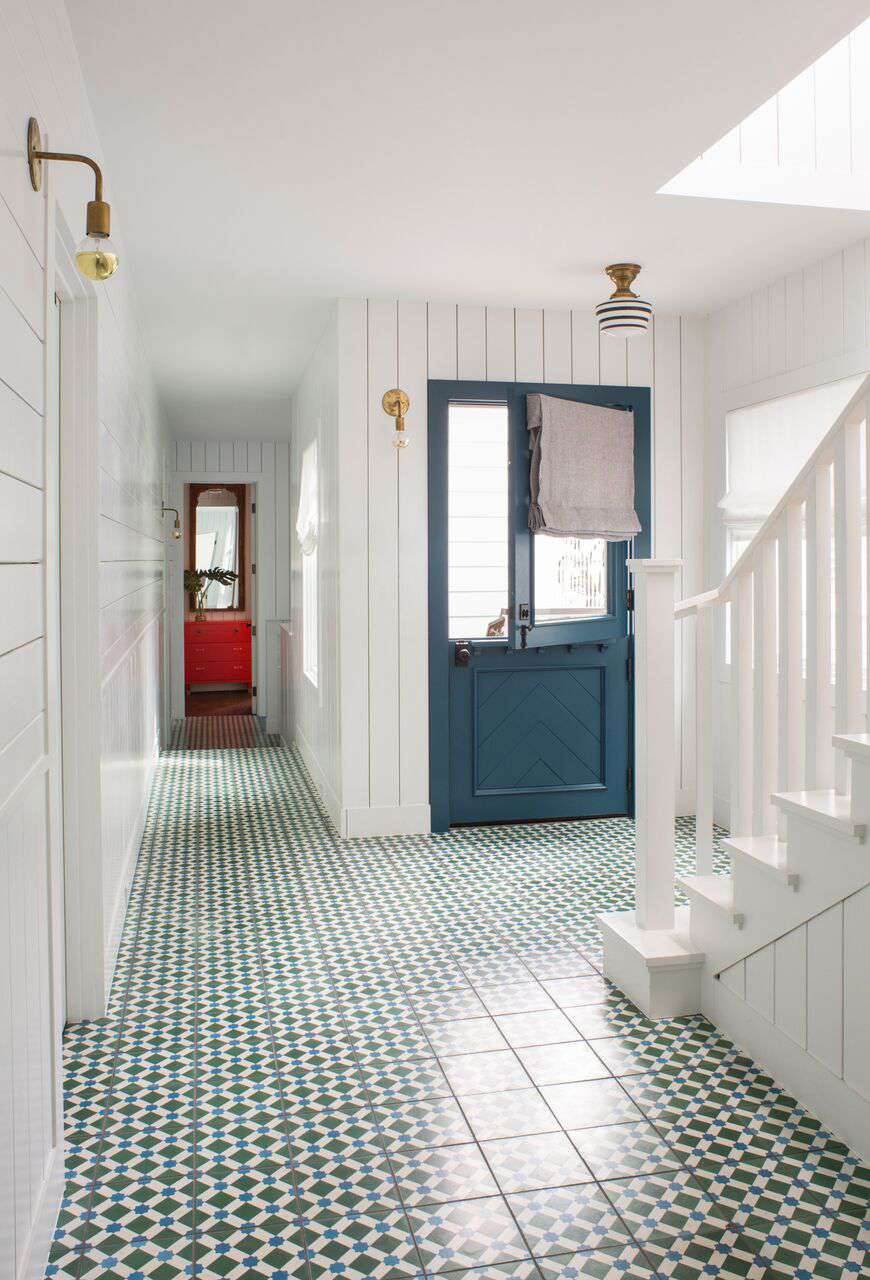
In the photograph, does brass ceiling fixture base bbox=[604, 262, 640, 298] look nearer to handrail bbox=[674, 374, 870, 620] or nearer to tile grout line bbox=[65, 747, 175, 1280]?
handrail bbox=[674, 374, 870, 620]

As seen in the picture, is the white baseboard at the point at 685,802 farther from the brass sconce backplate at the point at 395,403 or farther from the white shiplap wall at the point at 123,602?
the white shiplap wall at the point at 123,602

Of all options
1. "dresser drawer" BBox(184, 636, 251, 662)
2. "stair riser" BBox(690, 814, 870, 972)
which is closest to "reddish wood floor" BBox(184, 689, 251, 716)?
"dresser drawer" BBox(184, 636, 251, 662)

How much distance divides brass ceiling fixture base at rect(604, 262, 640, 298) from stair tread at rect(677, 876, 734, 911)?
8.74 feet

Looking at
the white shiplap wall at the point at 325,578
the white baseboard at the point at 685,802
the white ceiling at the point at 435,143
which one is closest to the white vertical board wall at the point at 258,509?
the white shiplap wall at the point at 325,578

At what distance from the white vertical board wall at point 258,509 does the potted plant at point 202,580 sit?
1719 mm

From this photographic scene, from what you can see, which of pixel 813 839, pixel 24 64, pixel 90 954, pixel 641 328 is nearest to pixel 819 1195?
pixel 813 839

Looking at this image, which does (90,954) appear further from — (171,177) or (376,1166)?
(171,177)

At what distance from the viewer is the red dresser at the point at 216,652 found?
11.9 metres

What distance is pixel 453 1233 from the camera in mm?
2006

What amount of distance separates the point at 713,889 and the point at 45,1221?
190 cm

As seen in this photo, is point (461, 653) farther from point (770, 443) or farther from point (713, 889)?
point (713, 889)

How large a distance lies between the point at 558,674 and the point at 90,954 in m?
2.92

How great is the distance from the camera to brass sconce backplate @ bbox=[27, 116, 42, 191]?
188cm

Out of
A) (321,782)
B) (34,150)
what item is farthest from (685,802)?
(34,150)
